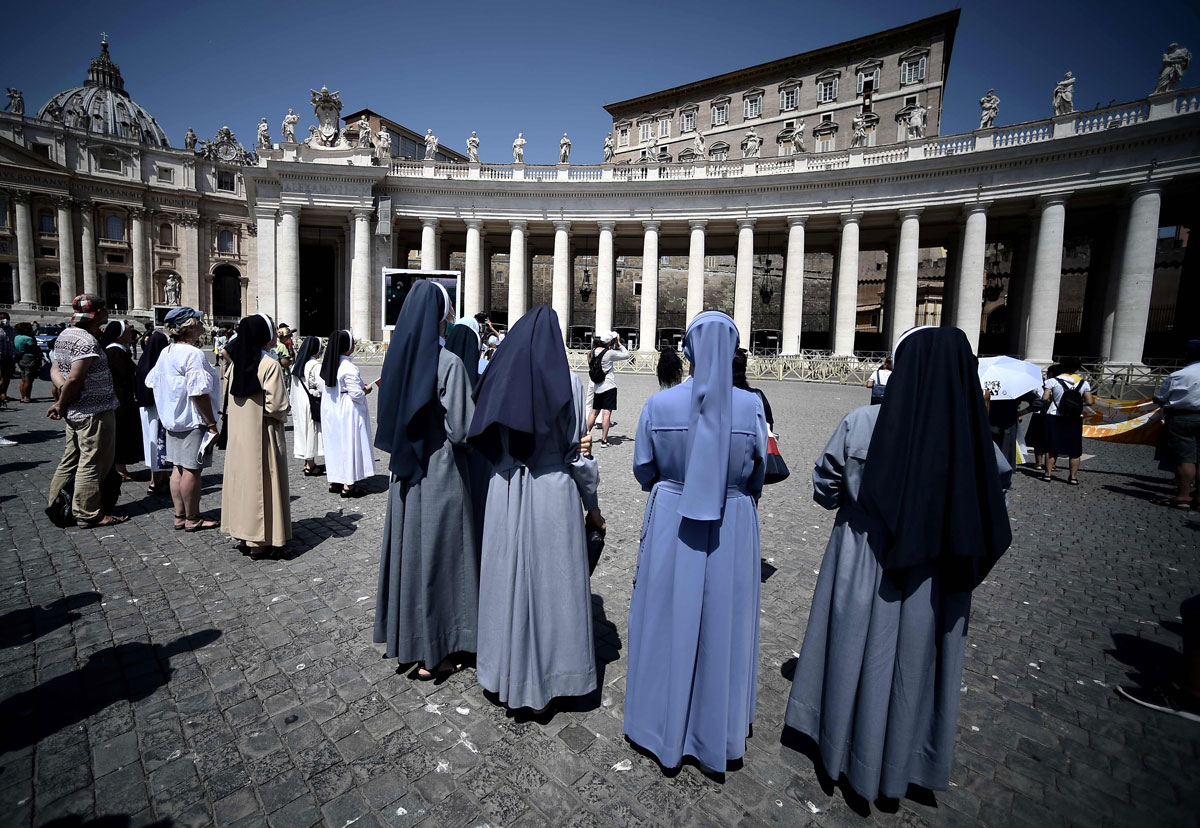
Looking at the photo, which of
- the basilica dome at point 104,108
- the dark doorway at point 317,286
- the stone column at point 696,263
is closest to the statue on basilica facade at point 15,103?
the basilica dome at point 104,108

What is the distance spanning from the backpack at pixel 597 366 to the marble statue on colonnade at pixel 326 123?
1068 inches

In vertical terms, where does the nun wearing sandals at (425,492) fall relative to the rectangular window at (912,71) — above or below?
below

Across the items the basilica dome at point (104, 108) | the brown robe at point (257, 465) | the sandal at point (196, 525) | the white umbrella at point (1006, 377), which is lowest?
the sandal at point (196, 525)

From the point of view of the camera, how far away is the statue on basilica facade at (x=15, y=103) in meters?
54.4

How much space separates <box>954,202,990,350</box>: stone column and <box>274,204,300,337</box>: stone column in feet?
111

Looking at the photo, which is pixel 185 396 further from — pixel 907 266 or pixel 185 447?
pixel 907 266

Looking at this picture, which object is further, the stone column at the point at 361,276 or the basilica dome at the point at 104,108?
the basilica dome at the point at 104,108

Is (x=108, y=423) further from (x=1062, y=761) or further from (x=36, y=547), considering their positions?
(x=1062, y=761)

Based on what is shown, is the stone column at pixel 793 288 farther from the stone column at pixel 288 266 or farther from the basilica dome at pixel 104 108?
the basilica dome at pixel 104 108

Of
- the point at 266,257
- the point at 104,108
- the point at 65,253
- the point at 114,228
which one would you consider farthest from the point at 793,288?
the point at 104,108

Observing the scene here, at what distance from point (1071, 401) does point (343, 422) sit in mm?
10951

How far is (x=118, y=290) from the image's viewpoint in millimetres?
56781

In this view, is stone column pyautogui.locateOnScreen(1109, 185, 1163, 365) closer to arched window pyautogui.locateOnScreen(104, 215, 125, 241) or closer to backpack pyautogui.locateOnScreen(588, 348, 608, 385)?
backpack pyautogui.locateOnScreen(588, 348, 608, 385)

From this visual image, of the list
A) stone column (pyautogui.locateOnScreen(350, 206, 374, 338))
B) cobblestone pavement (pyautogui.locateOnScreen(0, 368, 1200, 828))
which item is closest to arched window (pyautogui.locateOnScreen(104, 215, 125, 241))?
stone column (pyautogui.locateOnScreen(350, 206, 374, 338))
